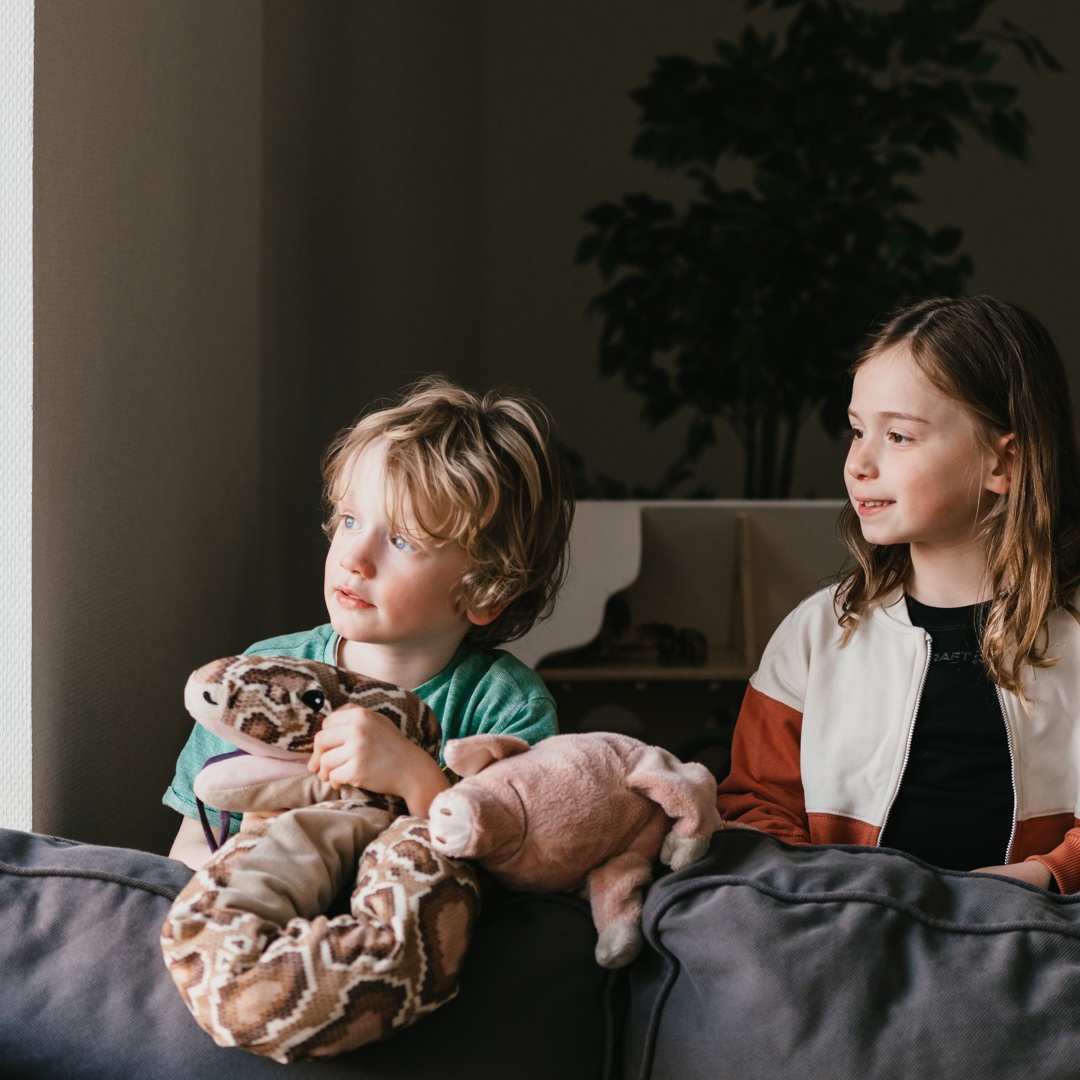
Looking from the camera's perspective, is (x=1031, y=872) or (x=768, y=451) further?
(x=768, y=451)

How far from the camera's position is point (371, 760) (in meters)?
0.79

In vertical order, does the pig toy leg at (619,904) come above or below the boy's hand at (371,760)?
below

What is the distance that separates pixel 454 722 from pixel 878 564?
1.61 feet

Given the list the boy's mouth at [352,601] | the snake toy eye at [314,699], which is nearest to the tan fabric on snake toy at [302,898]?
the snake toy eye at [314,699]

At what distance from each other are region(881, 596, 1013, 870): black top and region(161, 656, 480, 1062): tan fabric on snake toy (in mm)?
547

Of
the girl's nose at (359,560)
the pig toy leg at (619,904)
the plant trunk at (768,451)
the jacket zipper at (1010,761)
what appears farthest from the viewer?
the plant trunk at (768,451)

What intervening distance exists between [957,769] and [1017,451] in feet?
1.03

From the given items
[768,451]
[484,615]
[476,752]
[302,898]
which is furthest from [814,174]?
[302,898]

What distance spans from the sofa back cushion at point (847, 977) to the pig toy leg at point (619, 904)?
0.05 feet

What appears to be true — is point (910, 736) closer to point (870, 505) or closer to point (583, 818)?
point (870, 505)

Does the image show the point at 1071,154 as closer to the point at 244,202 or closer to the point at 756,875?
the point at 244,202

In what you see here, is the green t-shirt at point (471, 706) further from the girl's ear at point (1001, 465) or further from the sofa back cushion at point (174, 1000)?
the girl's ear at point (1001, 465)

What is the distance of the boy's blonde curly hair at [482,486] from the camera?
3.18ft

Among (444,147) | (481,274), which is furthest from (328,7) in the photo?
(481,274)
